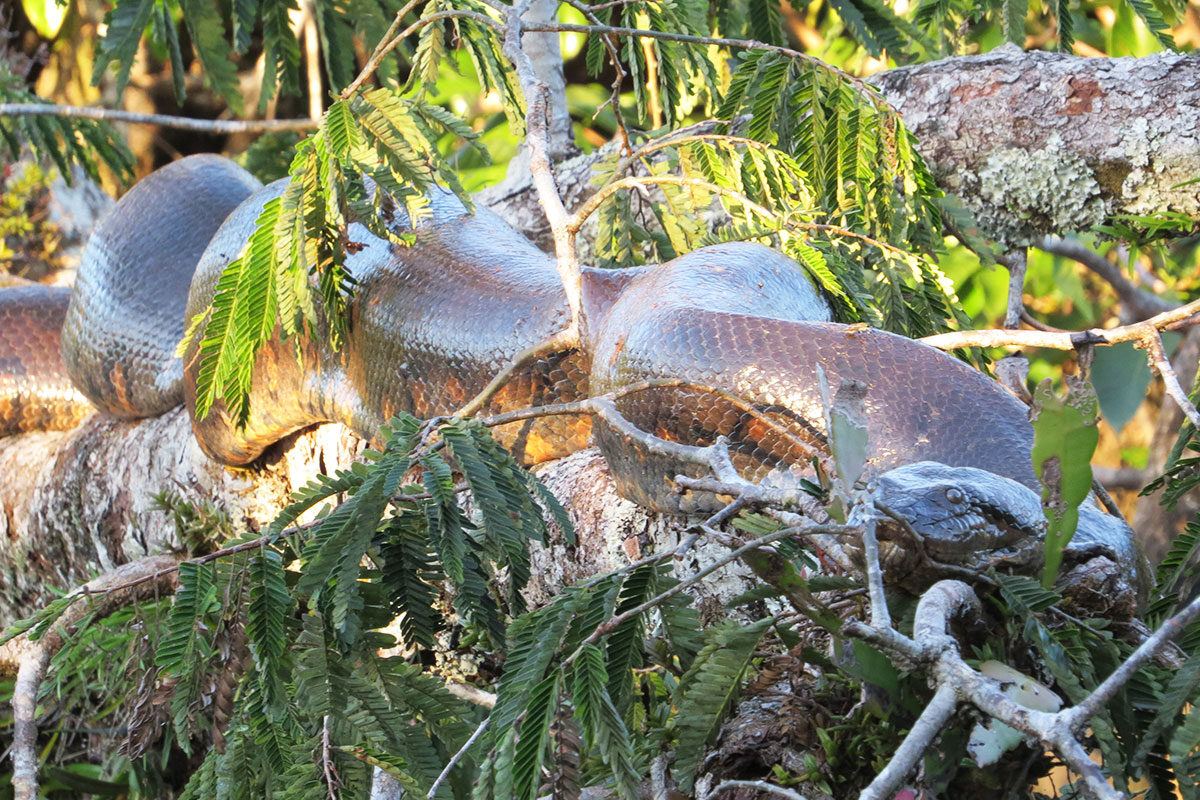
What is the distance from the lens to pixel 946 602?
138 cm

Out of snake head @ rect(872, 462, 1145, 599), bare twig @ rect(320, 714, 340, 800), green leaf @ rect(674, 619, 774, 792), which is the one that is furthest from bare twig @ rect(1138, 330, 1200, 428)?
bare twig @ rect(320, 714, 340, 800)

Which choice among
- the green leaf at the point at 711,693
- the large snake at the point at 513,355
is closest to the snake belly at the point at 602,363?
the large snake at the point at 513,355

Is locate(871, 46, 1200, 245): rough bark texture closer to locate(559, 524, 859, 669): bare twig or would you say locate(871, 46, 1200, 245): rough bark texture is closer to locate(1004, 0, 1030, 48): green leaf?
locate(1004, 0, 1030, 48): green leaf

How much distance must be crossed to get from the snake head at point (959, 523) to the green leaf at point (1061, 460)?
0.47 feet

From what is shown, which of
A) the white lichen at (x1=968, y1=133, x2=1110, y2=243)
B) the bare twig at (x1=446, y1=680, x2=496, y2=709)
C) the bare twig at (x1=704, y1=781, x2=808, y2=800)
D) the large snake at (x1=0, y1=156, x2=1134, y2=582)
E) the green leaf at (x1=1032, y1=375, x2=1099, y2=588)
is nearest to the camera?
the bare twig at (x1=704, y1=781, x2=808, y2=800)

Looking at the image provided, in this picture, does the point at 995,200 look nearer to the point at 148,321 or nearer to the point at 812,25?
the point at 148,321

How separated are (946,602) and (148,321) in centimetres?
338

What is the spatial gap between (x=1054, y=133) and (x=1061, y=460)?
2575 mm

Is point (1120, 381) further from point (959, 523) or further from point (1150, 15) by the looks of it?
point (959, 523)

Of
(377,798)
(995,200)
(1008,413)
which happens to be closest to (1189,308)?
(1008,413)

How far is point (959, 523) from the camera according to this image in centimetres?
156

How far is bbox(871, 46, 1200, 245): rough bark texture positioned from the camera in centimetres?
344

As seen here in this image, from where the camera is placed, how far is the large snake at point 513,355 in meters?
2.10

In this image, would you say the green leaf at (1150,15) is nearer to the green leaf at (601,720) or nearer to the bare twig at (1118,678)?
the bare twig at (1118,678)
